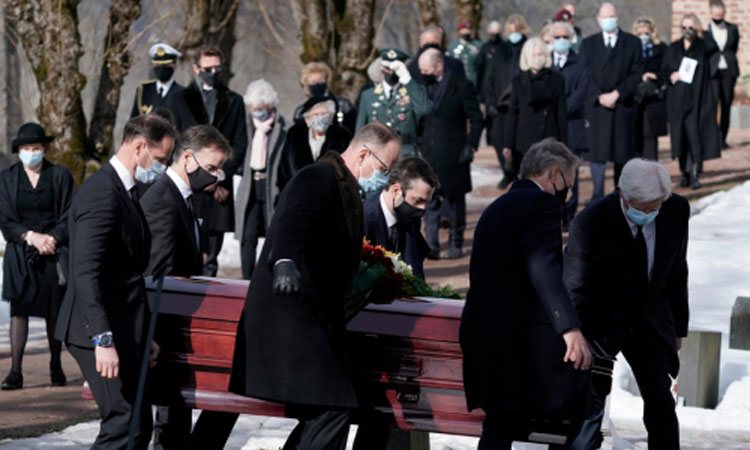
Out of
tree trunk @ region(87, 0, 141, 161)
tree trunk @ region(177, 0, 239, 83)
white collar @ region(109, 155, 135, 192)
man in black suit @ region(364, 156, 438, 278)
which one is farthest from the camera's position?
tree trunk @ region(177, 0, 239, 83)

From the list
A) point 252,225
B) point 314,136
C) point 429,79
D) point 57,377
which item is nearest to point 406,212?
point 57,377

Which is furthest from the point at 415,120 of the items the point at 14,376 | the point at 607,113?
the point at 14,376

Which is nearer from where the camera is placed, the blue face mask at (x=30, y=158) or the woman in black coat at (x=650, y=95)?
the blue face mask at (x=30, y=158)

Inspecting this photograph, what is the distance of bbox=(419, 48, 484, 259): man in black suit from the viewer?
1588 centimetres

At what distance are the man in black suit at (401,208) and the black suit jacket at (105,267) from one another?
1.68m

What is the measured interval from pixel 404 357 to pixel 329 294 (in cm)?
63

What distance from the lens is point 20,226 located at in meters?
11.7

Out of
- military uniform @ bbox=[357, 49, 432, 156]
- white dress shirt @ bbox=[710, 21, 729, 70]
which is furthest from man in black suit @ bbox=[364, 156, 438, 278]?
white dress shirt @ bbox=[710, 21, 729, 70]

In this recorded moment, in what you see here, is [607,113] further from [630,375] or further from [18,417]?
[18,417]

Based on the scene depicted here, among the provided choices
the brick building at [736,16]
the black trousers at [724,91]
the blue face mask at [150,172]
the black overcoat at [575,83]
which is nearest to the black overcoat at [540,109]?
the black overcoat at [575,83]

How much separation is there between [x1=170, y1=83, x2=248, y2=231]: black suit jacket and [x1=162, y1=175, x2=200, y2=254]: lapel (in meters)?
5.48

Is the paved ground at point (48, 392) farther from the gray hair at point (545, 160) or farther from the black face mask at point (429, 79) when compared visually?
the gray hair at point (545, 160)

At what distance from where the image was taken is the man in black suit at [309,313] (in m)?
7.18

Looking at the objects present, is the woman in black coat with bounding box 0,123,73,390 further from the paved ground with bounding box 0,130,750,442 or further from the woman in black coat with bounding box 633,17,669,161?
the woman in black coat with bounding box 633,17,669,161
